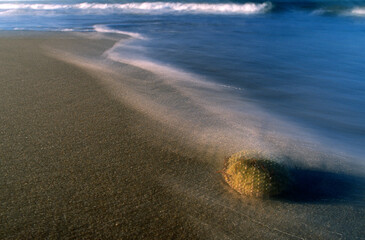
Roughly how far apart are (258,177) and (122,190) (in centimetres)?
111

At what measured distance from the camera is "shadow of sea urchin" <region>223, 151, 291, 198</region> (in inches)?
87.0

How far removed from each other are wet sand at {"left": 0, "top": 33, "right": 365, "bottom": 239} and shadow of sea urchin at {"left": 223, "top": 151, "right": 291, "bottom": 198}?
8cm

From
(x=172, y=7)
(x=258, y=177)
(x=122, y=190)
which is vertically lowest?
(x=122, y=190)

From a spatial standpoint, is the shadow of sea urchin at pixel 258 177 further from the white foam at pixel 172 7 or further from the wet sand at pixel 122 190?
the white foam at pixel 172 7

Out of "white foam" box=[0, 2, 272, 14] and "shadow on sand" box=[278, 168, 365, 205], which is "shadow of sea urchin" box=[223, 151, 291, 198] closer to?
"shadow on sand" box=[278, 168, 365, 205]

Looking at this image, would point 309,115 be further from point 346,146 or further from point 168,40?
point 168,40

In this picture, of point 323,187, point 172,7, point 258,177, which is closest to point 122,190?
point 258,177

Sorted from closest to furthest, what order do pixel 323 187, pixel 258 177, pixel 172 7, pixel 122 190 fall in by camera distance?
pixel 258 177 → pixel 122 190 → pixel 323 187 → pixel 172 7

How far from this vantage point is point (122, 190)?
2367 millimetres

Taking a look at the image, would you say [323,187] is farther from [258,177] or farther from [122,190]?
[122,190]

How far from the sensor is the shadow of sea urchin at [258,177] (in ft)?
7.25

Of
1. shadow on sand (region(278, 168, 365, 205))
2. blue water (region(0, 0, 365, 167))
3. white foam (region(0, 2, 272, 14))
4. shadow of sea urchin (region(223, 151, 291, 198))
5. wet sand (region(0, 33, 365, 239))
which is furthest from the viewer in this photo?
white foam (region(0, 2, 272, 14))

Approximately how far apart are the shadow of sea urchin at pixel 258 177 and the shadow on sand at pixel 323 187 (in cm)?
12

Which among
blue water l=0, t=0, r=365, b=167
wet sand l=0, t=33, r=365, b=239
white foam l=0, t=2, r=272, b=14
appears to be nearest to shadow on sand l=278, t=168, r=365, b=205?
wet sand l=0, t=33, r=365, b=239
